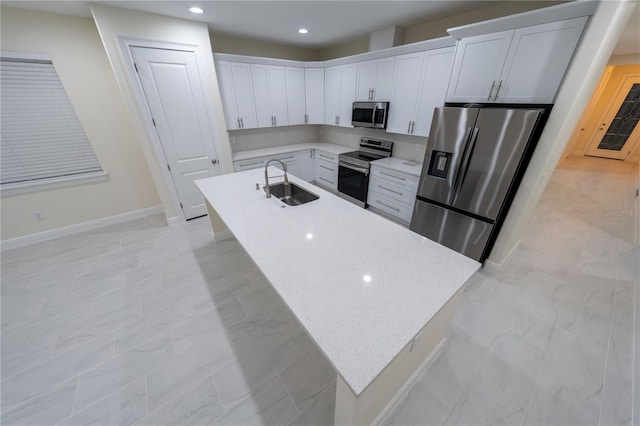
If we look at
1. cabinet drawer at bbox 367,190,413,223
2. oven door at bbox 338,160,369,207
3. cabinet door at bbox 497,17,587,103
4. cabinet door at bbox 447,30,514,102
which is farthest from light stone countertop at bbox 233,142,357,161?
cabinet door at bbox 497,17,587,103

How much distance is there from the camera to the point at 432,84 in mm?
2758

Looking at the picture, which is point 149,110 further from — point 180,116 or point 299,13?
point 299,13

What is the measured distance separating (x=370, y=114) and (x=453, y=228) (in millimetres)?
2065

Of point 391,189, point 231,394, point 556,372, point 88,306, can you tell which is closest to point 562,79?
point 391,189

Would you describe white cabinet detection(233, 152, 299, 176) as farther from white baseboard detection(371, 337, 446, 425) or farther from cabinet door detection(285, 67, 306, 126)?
white baseboard detection(371, 337, 446, 425)

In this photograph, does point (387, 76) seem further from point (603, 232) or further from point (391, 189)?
point (603, 232)

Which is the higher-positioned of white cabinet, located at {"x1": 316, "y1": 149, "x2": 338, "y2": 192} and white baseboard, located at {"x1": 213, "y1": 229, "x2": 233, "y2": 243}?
white cabinet, located at {"x1": 316, "y1": 149, "x2": 338, "y2": 192}

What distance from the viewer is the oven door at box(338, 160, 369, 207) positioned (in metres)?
3.54

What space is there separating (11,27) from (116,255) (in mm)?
2568

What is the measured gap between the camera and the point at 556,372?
1521 millimetres

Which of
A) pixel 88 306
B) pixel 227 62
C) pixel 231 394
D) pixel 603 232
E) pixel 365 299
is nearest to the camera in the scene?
pixel 365 299

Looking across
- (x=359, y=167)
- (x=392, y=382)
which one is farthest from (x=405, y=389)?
(x=359, y=167)

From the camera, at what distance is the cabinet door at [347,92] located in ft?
11.8

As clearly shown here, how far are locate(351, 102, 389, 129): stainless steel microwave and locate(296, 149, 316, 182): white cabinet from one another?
1.11m
